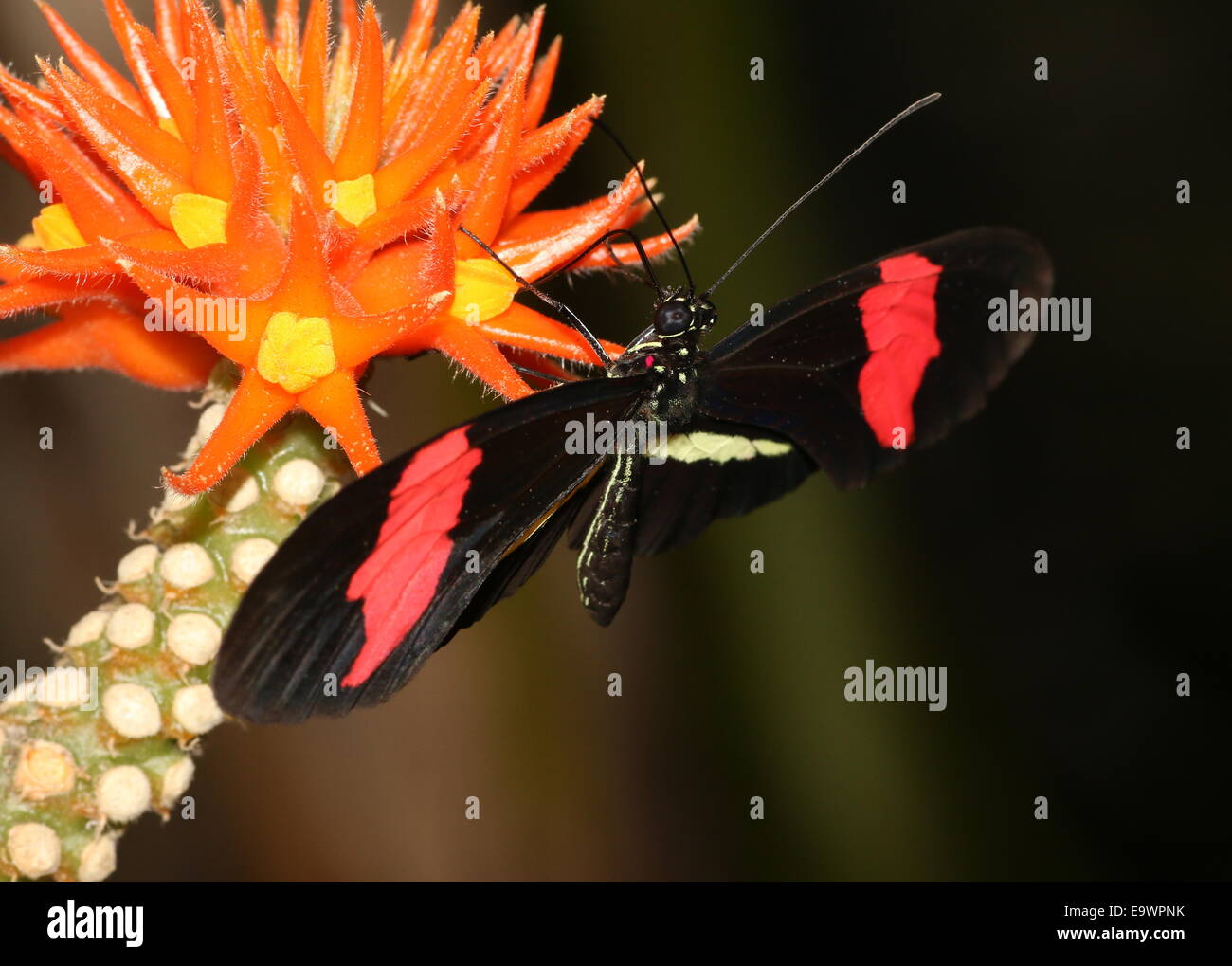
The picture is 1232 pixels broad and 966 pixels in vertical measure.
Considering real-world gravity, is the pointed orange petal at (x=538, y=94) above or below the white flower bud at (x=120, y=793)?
above

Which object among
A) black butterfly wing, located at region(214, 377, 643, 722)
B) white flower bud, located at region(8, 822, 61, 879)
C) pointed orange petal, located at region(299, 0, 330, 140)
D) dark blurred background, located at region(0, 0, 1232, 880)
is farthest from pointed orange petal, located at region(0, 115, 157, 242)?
dark blurred background, located at region(0, 0, 1232, 880)

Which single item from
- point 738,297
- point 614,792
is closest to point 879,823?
point 614,792

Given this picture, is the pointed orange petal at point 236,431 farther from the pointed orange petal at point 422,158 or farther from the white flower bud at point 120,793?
the white flower bud at point 120,793

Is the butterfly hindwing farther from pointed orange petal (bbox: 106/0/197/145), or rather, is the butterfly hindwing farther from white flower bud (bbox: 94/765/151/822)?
white flower bud (bbox: 94/765/151/822)
